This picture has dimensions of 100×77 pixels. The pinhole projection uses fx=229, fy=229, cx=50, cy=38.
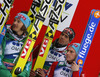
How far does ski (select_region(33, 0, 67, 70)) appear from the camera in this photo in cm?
344

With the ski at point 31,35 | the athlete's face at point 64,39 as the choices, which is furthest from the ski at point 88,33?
the ski at point 31,35

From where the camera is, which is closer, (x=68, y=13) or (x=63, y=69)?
(x=63, y=69)

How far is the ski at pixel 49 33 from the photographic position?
11.3 feet

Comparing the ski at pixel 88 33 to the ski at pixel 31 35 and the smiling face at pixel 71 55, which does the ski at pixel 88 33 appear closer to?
the smiling face at pixel 71 55

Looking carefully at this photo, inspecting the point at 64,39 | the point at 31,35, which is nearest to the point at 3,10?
the point at 31,35

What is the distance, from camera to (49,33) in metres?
3.55

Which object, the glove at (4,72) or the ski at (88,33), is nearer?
the glove at (4,72)

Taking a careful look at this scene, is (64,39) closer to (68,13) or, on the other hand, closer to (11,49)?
(68,13)

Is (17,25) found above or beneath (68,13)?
beneath

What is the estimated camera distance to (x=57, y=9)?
136 inches

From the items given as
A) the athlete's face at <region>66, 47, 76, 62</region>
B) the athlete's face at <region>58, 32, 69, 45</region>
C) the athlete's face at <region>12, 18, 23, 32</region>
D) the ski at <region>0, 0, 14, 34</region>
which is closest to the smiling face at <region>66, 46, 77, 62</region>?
the athlete's face at <region>66, 47, 76, 62</region>

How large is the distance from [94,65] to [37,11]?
5.27 ft

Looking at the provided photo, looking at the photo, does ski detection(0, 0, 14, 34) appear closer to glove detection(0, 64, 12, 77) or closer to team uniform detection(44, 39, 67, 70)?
glove detection(0, 64, 12, 77)

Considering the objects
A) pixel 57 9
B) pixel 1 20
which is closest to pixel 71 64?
pixel 57 9
